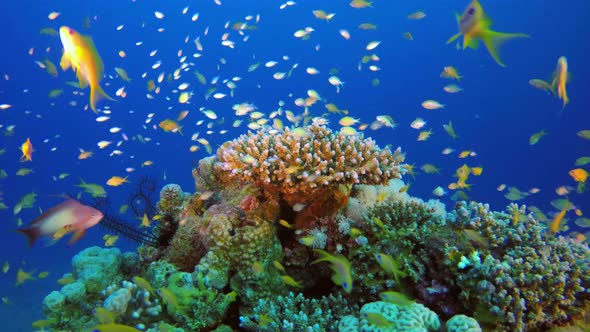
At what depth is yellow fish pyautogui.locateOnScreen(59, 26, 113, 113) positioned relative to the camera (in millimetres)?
2029

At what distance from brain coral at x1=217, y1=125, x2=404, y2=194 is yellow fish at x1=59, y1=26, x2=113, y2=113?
102 inches

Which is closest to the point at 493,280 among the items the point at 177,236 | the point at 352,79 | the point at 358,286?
the point at 358,286

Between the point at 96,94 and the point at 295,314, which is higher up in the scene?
the point at 96,94

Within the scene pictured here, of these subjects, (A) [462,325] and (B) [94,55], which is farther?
(A) [462,325]

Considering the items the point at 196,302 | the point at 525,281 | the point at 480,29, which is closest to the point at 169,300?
the point at 196,302

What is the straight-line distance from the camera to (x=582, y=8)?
65.2 meters

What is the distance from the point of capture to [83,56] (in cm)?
205

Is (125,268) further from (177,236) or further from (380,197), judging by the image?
(380,197)

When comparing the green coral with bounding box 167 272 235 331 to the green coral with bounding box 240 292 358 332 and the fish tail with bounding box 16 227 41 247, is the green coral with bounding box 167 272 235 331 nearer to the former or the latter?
the green coral with bounding box 240 292 358 332

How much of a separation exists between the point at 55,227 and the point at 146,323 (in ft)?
5.02

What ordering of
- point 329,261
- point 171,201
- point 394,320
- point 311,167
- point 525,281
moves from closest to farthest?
point 394,320 < point 525,281 < point 329,261 < point 311,167 < point 171,201

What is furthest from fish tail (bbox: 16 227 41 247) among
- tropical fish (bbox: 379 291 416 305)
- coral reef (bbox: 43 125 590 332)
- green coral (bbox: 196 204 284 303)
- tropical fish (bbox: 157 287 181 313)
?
tropical fish (bbox: 379 291 416 305)

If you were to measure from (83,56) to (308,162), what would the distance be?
2.92 meters

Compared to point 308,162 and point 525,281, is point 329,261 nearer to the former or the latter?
point 308,162
